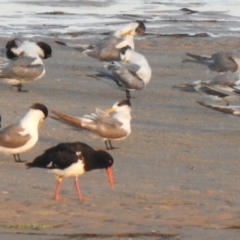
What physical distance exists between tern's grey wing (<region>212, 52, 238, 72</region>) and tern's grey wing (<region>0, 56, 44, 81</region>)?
8.48 ft

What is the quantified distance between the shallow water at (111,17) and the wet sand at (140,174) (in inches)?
194

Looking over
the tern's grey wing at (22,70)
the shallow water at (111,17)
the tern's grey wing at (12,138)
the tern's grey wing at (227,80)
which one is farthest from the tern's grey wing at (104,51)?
the tern's grey wing at (12,138)

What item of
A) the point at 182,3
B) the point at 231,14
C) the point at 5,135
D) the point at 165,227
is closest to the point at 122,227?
the point at 165,227

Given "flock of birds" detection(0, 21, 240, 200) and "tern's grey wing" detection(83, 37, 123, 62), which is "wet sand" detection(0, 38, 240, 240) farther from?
"tern's grey wing" detection(83, 37, 123, 62)

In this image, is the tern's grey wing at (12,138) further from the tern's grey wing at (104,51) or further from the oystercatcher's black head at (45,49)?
the tern's grey wing at (104,51)

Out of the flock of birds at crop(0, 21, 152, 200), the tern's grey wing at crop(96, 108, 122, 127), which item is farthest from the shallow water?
the tern's grey wing at crop(96, 108, 122, 127)

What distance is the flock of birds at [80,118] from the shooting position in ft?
25.9

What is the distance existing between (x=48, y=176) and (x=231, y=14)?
1509 centimetres

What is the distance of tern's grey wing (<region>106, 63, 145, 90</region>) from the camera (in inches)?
506

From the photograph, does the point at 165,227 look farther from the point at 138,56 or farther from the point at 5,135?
the point at 138,56

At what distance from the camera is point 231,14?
2306 centimetres

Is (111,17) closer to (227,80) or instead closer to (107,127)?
(227,80)

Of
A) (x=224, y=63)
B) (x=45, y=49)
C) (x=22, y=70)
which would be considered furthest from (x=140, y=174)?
(x=45, y=49)

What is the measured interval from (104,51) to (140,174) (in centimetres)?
682
